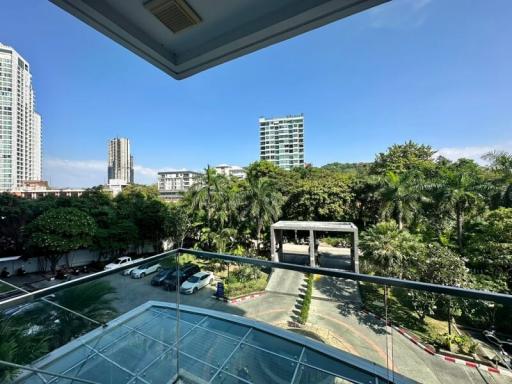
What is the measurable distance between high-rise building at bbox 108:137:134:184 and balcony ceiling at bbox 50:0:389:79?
7407 cm

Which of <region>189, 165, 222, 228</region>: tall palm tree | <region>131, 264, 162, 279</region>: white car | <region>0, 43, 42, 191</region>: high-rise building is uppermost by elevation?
<region>0, 43, 42, 191</region>: high-rise building

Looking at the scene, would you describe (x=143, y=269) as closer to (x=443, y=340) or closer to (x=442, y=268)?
(x=443, y=340)

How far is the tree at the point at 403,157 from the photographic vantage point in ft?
67.2

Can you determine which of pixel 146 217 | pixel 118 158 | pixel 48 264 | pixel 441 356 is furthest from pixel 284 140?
pixel 441 356

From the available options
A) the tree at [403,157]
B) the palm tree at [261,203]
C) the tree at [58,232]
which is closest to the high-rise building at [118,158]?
the tree at [58,232]

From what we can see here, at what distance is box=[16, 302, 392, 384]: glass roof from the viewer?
1548 mm

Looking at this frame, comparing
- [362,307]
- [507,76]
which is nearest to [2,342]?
[362,307]

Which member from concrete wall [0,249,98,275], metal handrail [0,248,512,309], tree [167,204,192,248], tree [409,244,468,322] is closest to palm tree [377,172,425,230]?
tree [409,244,468,322]

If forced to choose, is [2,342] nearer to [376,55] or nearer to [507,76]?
[376,55]

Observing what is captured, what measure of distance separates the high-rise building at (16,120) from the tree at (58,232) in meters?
30.2

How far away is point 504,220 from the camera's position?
7723mm

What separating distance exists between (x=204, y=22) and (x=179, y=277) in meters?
2.03

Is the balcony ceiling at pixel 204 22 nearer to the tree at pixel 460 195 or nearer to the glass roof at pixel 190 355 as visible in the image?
the glass roof at pixel 190 355

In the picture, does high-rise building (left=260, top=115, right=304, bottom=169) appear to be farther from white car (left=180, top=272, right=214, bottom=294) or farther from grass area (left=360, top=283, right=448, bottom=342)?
grass area (left=360, top=283, right=448, bottom=342)
